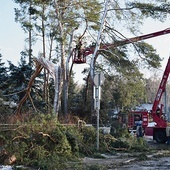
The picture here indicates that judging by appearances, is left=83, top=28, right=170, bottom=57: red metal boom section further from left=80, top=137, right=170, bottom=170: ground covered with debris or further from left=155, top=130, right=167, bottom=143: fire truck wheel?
left=80, top=137, right=170, bottom=170: ground covered with debris

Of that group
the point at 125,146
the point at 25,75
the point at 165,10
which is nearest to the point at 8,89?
the point at 25,75

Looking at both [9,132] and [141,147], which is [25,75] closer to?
[141,147]

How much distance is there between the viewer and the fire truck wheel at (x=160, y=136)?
21.6 m

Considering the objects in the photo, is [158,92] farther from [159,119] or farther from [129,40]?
[129,40]

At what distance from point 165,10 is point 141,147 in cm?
1213

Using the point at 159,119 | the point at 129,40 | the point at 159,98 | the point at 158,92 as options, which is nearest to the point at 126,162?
the point at 159,119

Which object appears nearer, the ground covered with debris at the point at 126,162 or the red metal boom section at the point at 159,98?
the ground covered with debris at the point at 126,162

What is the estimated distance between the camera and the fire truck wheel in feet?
70.8

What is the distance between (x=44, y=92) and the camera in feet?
117

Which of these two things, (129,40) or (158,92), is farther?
(129,40)

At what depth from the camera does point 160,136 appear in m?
21.9

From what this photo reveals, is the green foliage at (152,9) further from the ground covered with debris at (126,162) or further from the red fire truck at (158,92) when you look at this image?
the ground covered with debris at (126,162)

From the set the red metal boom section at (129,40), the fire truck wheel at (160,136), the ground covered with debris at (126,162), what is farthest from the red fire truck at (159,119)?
the ground covered with debris at (126,162)

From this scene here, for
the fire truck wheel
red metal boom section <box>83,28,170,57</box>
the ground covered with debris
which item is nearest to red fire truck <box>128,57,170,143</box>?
the fire truck wheel
